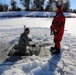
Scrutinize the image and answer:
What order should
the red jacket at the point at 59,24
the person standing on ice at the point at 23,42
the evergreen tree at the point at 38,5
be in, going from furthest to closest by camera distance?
the evergreen tree at the point at 38,5 < the red jacket at the point at 59,24 < the person standing on ice at the point at 23,42

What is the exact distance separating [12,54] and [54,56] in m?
1.28

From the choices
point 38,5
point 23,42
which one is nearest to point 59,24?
point 23,42

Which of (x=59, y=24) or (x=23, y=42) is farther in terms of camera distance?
(x=59, y=24)

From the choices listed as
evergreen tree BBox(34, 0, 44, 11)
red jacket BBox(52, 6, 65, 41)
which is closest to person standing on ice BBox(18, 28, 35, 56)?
red jacket BBox(52, 6, 65, 41)

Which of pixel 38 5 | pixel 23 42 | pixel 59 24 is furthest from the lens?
pixel 38 5

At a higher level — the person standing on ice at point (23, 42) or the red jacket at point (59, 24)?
the red jacket at point (59, 24)

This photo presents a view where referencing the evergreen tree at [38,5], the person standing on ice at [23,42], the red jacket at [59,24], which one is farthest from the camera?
the evergreen tree at [38,5]

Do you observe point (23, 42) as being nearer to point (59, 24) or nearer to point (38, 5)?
point (59, 24)

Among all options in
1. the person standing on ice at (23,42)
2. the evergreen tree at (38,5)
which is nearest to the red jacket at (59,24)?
the person standing on ice at (23,42)

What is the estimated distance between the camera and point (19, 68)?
15.9ft

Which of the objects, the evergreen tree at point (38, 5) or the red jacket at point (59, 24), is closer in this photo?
the red jacket at point (59, 24)

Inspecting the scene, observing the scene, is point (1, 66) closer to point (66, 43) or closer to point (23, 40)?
point (23, 40)

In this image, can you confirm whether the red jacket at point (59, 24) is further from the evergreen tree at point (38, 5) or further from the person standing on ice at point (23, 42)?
the evergreen tree at point (38, 5)

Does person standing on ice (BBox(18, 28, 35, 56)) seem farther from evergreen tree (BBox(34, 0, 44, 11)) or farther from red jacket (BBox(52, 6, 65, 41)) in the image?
evergreen tree (BBox(34, 0, 44, 11))
